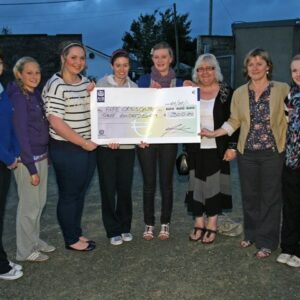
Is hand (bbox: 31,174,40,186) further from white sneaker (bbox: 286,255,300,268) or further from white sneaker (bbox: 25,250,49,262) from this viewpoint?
white sneaker (bbox: 286,255,300,268)

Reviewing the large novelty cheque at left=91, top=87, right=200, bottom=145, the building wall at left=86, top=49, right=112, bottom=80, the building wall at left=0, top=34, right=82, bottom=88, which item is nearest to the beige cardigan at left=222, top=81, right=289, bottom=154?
the large novelty cheque at left=91, top=87, right=200, bottom=145

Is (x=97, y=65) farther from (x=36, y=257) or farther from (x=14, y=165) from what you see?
(x=14, y=165)

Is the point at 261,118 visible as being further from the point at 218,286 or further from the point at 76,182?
the point at 76,182

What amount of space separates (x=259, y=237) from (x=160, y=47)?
2354 mm

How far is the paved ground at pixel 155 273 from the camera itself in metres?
3.84

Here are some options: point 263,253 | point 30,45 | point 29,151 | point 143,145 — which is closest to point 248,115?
point 143,145

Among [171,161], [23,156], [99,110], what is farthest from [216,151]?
[23,156]

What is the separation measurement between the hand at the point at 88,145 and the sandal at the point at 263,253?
2073 mm

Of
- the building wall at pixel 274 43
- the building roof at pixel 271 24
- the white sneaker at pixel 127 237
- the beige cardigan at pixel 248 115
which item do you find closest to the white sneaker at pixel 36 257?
the white sneaker at pixel 127 237

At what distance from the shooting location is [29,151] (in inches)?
161

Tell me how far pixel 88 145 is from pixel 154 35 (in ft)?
181

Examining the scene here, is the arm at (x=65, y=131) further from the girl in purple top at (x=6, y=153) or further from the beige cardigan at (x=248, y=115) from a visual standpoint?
the beige cardigan at (x=248, y=115)

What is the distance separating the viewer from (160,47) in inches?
187

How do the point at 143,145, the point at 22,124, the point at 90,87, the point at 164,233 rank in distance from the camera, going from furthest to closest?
the point at 164,233, the point at 143,145, the point at 90,87, the point at 22,124
